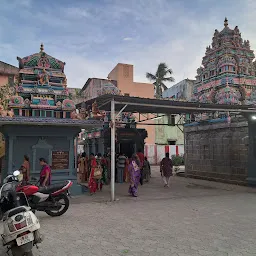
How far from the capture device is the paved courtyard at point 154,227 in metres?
4.34

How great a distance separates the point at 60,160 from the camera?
9.52 metres

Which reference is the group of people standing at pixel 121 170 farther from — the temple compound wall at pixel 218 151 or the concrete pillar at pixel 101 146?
the temple compound wall at pixel 218 151

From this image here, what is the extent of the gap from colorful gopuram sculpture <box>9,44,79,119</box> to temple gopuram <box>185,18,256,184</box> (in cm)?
722

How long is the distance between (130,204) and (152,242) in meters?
3.24

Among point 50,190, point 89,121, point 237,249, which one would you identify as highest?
point 89,121


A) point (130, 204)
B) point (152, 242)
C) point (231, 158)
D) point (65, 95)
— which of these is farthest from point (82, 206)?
point (231, 158)

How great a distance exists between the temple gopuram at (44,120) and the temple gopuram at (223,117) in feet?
21.1

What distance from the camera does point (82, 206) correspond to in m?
7.64

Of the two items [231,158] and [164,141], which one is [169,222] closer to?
[231,158]

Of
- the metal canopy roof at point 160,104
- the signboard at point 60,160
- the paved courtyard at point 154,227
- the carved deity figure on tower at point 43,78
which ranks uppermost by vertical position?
the carved deity figure on tower at point 43,78

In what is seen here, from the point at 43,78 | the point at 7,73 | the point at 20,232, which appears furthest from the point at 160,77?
the point at 20,232

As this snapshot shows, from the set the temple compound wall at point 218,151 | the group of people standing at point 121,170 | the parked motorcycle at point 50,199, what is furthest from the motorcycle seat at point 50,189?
the temple compound wall at point 218,151

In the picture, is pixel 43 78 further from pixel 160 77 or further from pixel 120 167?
pixel 160 77

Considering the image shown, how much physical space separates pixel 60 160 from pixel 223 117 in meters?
7.92
